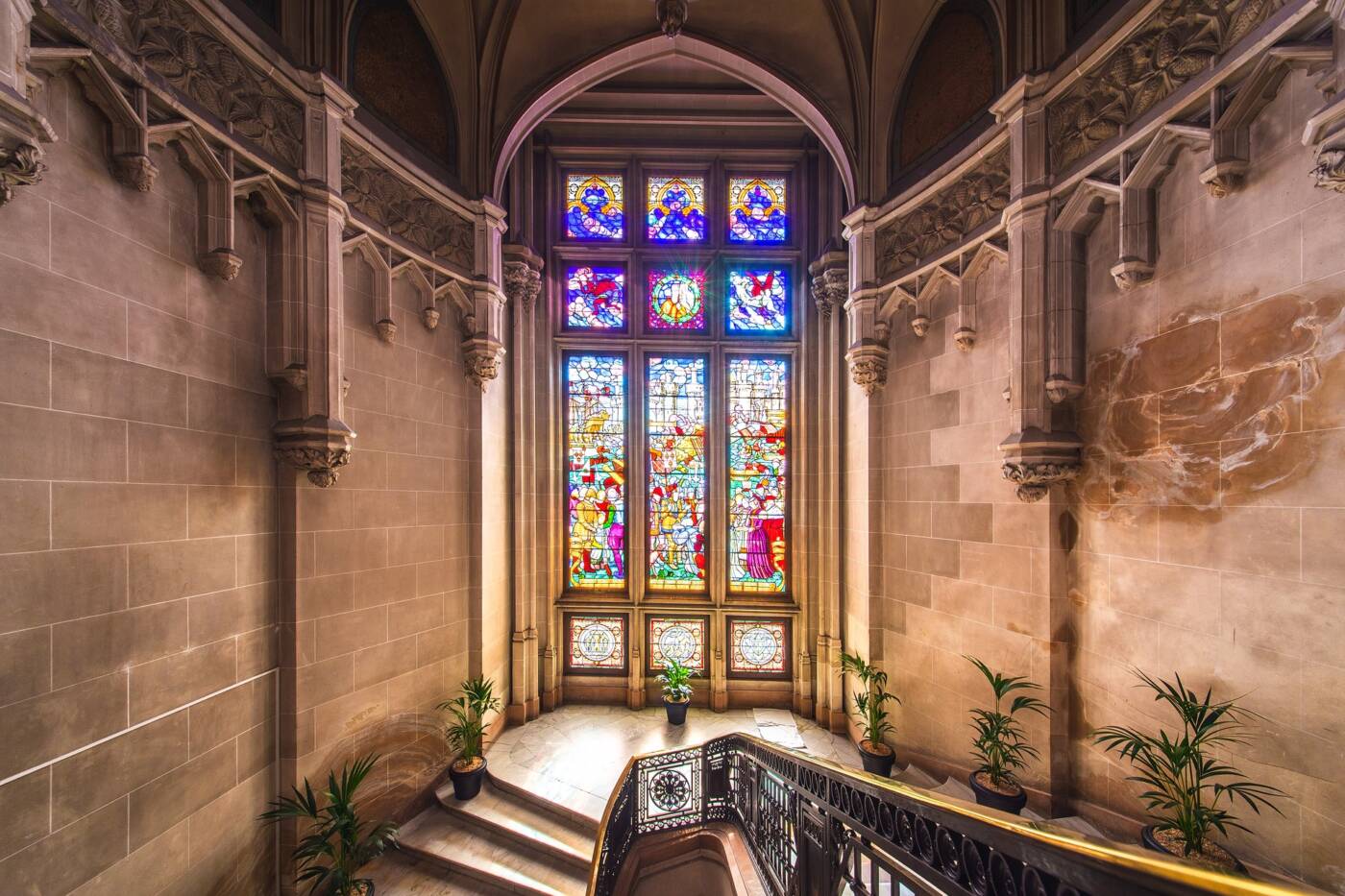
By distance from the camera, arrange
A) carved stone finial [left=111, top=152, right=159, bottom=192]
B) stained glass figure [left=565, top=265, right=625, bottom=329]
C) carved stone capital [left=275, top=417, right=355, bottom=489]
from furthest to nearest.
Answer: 1. stained glass figure [left=565, top=265, right=625, bottom=329]
2. carved stone capital [left=275, top=417, right=355, bottom=489]
3. carved stone finial [left=111, top=152, right=159, bottom=192]

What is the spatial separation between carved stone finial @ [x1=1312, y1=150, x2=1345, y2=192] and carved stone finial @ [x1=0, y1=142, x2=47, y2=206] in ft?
18.5

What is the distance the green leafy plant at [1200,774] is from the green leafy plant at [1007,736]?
0.81 meters

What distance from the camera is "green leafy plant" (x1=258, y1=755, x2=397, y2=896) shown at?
3.67 metres

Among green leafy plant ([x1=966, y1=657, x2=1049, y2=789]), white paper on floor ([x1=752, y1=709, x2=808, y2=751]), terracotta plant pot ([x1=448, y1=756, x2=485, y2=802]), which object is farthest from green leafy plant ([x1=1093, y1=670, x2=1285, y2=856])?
terracotta plant pot ([x1=448, y1=756, x2=485, y2=802])

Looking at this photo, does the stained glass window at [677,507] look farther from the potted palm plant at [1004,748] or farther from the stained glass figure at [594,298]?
the potted palm plant at [1004,748]

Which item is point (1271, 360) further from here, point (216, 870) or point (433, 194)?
point (216, 870)

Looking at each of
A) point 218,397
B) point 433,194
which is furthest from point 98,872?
point 433,194

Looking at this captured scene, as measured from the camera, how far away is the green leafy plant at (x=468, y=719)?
526 cm

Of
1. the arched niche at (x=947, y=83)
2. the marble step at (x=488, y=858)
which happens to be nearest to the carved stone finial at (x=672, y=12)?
the arched niche at (x=947, y=83)

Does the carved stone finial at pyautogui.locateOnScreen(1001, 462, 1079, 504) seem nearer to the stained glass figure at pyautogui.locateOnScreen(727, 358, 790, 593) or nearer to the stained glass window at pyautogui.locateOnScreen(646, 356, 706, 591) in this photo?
the stained glass figure at pyautogui.locateOnScreen(727, 358, 790, 593)

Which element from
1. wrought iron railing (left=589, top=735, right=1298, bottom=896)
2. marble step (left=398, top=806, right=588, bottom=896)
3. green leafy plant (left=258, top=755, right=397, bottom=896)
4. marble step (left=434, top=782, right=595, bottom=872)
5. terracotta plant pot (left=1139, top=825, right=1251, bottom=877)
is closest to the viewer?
wrought iron railing (left=589, top=735, right=1298, bottom=896)

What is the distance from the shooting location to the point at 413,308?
5191 millimetres

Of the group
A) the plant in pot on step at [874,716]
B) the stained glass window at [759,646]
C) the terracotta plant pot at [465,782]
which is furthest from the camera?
the stained glass window at [759,646]

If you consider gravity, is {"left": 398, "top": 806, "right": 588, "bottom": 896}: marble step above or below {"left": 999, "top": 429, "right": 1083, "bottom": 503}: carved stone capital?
below
